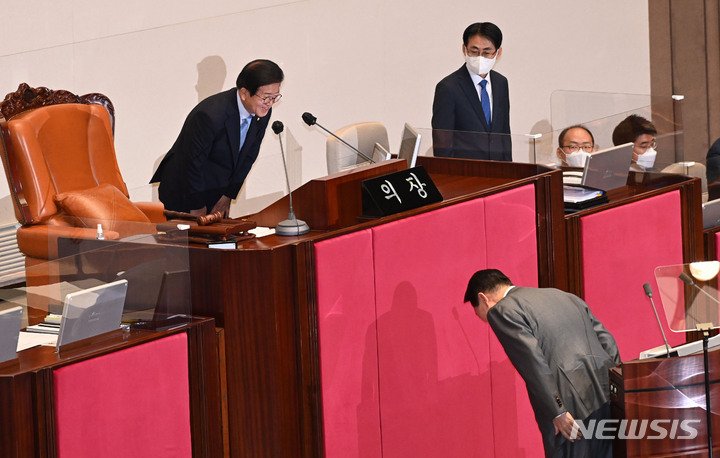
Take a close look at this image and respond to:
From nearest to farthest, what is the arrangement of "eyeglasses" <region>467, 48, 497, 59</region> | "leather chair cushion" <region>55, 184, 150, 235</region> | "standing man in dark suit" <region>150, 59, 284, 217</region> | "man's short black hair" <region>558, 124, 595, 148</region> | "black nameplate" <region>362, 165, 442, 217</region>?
1. "black nameplate" <region>362, 165, 442, 217</region>
2. "leather chair cushion" <region>55, 184, 150, 235</region>
3. "standing man in dark suit" <region>150, 59, 284, 217</region>
4. "man's short black hair" <region>558, 124, 595, 148</region>
5. "eyeglasses" <region>467, 48, 497, 59</region>

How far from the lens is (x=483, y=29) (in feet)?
17.2

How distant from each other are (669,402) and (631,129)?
1.98 m

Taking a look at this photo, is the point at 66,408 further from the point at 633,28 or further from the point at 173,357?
the point at 633,28

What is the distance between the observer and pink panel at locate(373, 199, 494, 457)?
3502mm

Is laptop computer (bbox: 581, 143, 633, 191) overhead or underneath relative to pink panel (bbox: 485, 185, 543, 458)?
overhead

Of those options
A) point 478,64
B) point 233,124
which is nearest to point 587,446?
point 233,124

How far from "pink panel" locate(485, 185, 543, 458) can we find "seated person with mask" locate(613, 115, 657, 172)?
1042 millimetres

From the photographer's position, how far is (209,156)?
446 cm

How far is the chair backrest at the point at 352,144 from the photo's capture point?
4496 mm

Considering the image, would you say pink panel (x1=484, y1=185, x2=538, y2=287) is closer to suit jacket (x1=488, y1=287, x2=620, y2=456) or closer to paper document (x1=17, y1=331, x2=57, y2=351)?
suit jacket (x1=488, y1=287, x2=620, y2=456)

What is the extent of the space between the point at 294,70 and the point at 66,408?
383cm

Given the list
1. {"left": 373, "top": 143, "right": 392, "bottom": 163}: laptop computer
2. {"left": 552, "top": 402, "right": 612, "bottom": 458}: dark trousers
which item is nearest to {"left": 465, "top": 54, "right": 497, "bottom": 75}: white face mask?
{"left": 373, "top": 143, "right": 392, "bottom": 163}: laptop computer

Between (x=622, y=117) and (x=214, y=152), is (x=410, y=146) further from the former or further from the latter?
(x=622, y=117)

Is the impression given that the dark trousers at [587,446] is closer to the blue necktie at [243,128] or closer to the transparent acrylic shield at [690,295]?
the transparent acrylic shield at [690,295]
